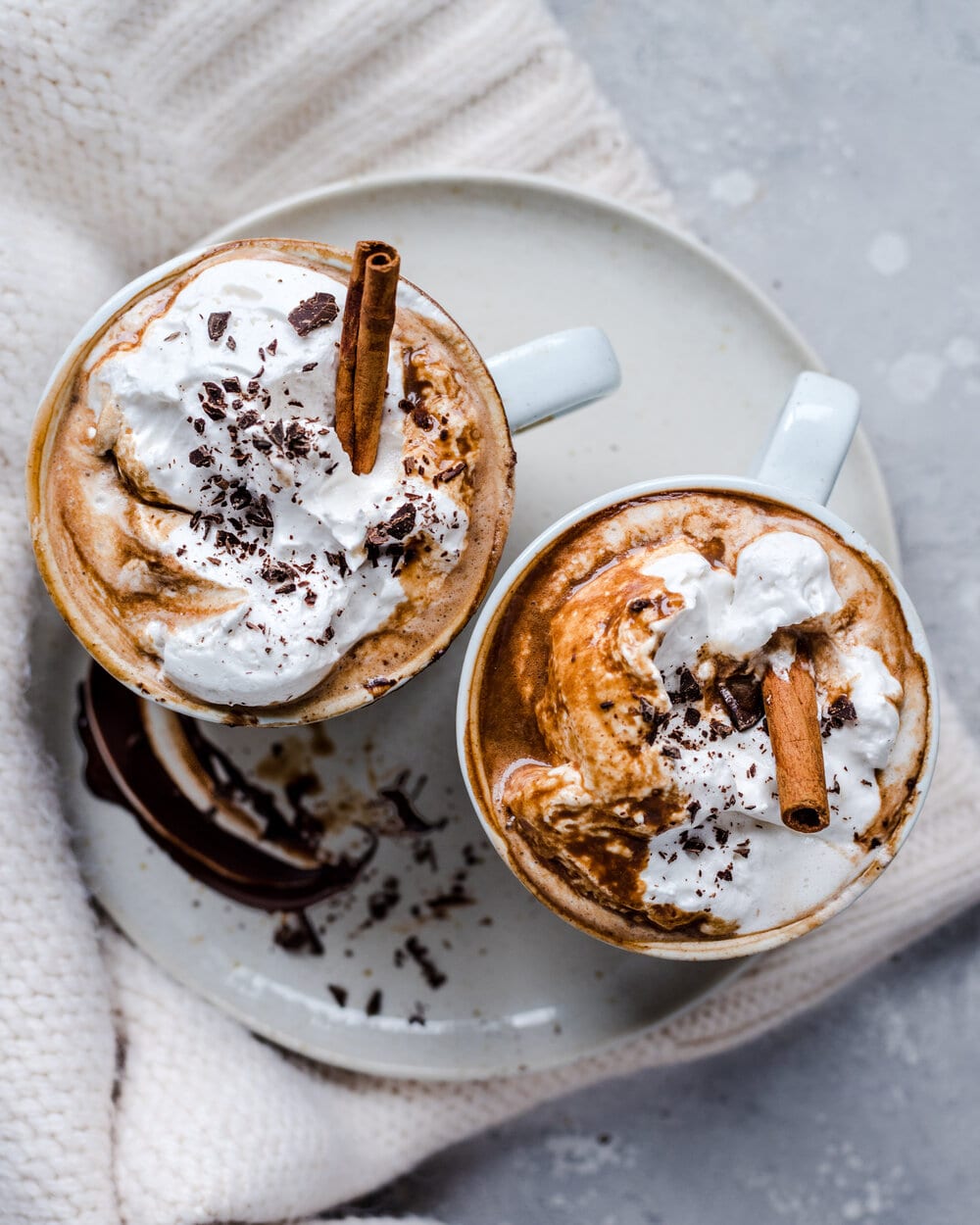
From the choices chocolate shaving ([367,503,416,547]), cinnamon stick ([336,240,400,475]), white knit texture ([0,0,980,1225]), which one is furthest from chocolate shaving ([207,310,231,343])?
white knit texture ([0,0,980,1225])

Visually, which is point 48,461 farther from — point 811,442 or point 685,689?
point 811,442

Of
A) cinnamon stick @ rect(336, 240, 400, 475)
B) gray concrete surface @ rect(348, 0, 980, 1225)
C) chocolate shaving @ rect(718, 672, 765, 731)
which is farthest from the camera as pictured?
gray concrete surface @ rect(348, 0, 980, 1225)

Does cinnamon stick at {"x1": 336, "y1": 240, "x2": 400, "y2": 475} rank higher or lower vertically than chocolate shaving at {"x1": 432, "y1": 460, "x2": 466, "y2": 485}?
higher

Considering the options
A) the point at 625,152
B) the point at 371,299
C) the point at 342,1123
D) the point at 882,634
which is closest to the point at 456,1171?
the point at 342,1123

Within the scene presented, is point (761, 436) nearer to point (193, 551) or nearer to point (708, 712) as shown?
point (708, 712)

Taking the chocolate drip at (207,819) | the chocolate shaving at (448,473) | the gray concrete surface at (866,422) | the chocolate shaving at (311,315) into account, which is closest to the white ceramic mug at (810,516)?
the chocolate shaving at (448,473)

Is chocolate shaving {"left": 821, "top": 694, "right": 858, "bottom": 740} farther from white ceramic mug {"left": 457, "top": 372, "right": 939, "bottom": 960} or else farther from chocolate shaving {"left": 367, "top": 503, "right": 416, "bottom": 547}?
chocolate shaving {"left": 367, "top": 503, "right": 416, "bottom": 547}

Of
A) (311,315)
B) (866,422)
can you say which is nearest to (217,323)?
(311,315)
